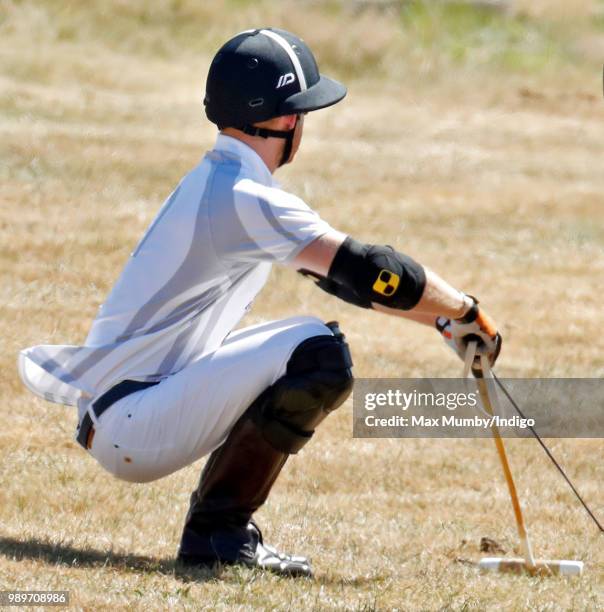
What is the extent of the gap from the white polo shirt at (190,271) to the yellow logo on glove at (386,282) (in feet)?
0.81

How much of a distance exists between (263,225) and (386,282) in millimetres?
461

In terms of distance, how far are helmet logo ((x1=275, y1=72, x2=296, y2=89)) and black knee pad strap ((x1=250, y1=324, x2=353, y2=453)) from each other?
93 centimetres

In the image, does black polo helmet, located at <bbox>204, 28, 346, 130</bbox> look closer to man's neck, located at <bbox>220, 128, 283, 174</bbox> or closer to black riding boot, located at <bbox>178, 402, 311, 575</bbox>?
man's neck, located at <bbox>220, 128, 283, 174</bbox>

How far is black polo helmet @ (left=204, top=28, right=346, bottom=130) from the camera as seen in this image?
545cm

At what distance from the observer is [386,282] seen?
17.1ft

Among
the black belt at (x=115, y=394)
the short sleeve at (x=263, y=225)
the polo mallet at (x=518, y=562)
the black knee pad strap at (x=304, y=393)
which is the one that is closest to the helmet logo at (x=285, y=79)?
the short sleeve at (x=263, y=225)

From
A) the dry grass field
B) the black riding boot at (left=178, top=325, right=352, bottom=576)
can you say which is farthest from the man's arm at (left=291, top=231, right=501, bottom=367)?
the dry grass field

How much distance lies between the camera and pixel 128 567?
Answer: 537 cm

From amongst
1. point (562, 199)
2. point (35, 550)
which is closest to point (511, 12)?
point (562, 199)

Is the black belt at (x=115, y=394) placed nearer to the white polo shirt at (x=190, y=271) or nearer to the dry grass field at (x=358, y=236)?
the white polo shirt at (x=190, y=271)

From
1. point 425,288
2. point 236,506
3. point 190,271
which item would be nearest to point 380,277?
point 425,288

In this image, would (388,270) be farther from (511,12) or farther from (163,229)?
(511,12)

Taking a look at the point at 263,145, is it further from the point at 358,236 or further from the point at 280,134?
the point at 358,236

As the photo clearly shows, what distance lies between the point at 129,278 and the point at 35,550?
1.04 metres
